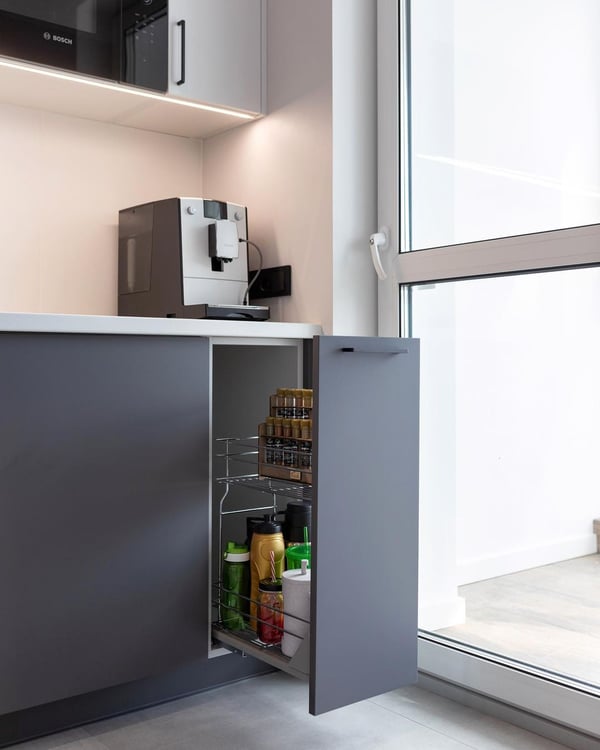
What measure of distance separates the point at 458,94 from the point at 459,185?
0.22 meters

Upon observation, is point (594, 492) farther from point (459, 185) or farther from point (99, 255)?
point (99, 255)

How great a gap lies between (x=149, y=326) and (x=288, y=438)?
391 mm

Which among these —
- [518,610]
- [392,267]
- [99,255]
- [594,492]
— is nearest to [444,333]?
[392,267]

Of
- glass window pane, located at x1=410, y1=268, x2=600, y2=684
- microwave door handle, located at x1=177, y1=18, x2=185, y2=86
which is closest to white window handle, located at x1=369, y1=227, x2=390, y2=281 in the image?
glass window pane, located at x1=410, y1=268, x2=600, y2=684

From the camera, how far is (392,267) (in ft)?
7.14

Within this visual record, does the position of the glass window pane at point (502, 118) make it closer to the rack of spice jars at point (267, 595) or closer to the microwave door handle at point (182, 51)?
the microwave door handle at point (182, 51)

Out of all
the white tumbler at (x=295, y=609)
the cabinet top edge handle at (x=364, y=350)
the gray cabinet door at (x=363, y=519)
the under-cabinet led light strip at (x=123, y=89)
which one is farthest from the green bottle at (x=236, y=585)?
the under-cabinet led light strip at (x=123, y=89)

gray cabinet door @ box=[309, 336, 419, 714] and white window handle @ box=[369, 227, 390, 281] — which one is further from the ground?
white window handle @ box=[369, 227, 390, 281]

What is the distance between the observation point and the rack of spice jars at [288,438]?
1821 mm

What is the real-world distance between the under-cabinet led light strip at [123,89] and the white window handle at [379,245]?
1.75 feet

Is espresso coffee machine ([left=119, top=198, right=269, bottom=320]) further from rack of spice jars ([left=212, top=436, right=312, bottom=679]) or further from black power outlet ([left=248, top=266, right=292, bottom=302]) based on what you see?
rack of spice jars ([left=212, top=436, right=312, bottom=679])

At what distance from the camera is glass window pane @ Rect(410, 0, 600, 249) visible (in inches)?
68.8

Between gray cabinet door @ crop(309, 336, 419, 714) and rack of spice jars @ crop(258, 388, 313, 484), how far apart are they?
0.55 ft

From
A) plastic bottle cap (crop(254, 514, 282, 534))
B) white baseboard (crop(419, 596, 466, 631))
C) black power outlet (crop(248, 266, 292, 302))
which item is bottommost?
white baseboard (crop(419, 596, 466, 631))
